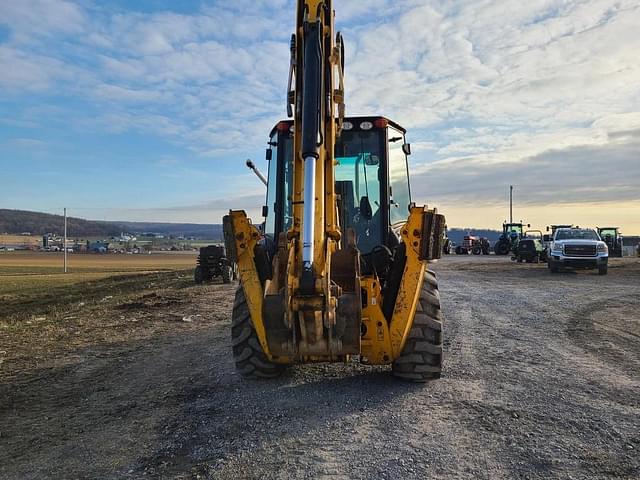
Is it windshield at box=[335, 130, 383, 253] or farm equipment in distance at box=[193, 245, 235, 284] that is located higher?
windshield at box=[335, 130, 383, 253]

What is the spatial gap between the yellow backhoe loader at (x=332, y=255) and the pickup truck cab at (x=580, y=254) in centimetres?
1933

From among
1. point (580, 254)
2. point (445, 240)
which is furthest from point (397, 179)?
point (580, 254)

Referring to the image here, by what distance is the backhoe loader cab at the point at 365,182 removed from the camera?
655 centimetres

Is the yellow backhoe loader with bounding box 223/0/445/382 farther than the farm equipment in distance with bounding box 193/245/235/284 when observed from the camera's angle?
No

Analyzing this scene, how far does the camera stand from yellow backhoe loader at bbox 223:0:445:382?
496cm

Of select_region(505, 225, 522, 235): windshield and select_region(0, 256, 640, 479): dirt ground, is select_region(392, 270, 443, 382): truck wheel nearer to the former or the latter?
select_region(0, 256, 640, 479): dirt ground

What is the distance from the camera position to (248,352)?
19.5 feet

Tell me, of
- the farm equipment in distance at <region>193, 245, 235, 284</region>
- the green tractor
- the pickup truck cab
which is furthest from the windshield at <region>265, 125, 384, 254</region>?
the green tractor

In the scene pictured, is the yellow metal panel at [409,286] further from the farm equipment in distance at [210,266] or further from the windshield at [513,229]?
the windshield at [513,229]

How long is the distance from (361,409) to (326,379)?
3.49 ft

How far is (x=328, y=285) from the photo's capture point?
486 centimetres

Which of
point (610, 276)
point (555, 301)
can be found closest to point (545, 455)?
point (555, 301)

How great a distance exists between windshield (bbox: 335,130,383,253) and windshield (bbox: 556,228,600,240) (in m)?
20.5

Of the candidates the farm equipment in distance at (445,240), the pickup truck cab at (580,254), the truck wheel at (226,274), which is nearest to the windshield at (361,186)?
the farm equipment in distance at (445,240)
